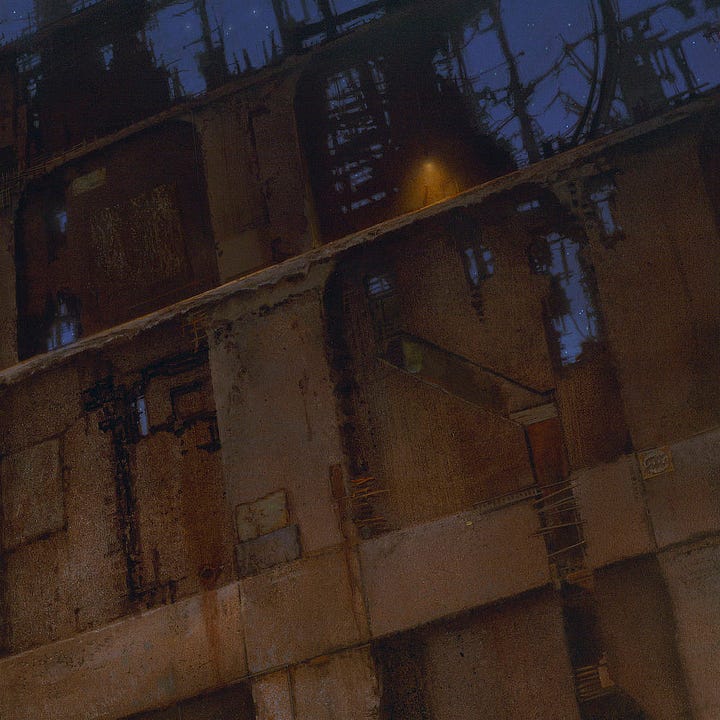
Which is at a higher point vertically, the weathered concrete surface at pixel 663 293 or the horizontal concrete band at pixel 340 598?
the weathered concrete surface at pixel 663 293

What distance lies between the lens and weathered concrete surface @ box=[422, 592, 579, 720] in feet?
13.7

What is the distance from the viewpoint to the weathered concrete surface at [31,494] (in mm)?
5297

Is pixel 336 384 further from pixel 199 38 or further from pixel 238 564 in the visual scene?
pixel 199 38

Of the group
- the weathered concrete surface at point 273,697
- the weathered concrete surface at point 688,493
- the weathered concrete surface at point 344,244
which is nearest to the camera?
the weathered concrete surface at point 688,493

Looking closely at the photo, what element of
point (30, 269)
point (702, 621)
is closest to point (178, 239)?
point (30, 269)

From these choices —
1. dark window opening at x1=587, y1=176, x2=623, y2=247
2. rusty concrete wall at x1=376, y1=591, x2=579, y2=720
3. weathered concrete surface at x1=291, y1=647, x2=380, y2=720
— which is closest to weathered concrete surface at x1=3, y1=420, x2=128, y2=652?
weathered concrete surface at x1=291, y1=647, x2=380, y2=720

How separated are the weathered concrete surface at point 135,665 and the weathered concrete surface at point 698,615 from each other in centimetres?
248

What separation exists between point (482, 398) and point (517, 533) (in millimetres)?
808

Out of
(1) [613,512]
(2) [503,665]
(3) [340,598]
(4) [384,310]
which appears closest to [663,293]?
(1) [613,512]

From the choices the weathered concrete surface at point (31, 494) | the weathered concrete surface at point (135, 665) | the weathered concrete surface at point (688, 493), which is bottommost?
the weathered concrete surface at point (135, 665)

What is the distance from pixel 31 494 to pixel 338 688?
257 cm

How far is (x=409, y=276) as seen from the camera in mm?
4898

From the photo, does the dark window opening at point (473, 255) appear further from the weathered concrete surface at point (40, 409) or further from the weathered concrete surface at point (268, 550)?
the weathered concrete surface at point (40, 409)

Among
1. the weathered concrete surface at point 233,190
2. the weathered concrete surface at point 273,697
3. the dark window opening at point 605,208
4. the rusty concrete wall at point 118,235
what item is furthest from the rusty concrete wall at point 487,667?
the rusty concrete wall at point 118,235
